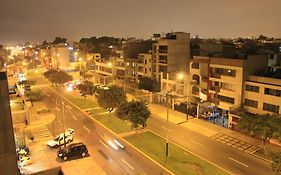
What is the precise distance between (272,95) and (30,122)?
1604 inches

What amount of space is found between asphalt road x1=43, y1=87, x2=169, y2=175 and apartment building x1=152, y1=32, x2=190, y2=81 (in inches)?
902

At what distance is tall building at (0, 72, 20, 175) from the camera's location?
9.41 metres

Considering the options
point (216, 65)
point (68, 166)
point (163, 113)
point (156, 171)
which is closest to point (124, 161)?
point (156, 171)

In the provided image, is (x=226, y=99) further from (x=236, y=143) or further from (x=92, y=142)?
(x=92, y=142)

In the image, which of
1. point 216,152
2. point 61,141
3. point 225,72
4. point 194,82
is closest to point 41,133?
point 61,141

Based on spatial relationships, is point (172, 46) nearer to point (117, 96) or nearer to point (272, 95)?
point (117, 96)

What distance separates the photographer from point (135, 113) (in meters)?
39.6

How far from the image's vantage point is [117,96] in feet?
156

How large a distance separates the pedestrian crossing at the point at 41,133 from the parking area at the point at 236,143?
26.5 m

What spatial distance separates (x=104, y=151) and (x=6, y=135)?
88.5 ft

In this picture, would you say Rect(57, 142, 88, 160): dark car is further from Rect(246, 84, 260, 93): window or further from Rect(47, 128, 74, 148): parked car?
Rect(246, 84, 260, 93): window

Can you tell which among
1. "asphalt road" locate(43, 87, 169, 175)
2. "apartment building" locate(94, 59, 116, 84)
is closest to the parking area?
"asphalt road" locate(43, 87, 169, 175)

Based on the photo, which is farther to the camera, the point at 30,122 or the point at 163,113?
the point at 163,113

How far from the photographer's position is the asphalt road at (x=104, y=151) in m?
30.6
